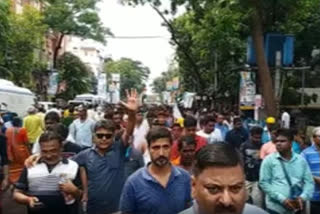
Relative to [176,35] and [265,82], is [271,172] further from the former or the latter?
[176,35]

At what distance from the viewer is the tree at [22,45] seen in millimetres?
41047

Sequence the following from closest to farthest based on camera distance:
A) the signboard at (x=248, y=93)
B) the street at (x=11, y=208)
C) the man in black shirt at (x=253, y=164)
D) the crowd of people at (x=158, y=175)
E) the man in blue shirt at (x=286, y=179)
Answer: the crowd of people at (x=158, y=175) → the man in blue shirt at (x=286, y=179) → the man in black shirt at (x=253, y=164) → the street at (x=11, y=208) → the signboard at (x=248, y=93)

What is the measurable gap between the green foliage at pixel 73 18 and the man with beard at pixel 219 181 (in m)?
47.9

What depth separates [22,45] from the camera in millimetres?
41969

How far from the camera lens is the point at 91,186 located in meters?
5.64

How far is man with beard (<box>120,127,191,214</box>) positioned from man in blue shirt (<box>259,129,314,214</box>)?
6.89 ft

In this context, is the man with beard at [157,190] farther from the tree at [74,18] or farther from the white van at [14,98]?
the tree at [74,18]

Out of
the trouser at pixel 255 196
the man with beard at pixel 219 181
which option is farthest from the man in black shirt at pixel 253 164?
the man with beard at pixel 219 181

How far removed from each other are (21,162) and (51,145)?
19.0 feet

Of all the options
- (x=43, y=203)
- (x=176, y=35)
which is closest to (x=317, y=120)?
(x=176, y=35)

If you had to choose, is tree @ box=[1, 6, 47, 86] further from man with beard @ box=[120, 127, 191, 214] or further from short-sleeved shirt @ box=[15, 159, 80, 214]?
man with beard @ box=[120, 127, 191, 214]

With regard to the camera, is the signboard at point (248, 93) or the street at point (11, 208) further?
the signboard at point (248, 93)

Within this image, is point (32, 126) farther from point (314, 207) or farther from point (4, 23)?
point (4, 23)

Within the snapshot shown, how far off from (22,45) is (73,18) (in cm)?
971
